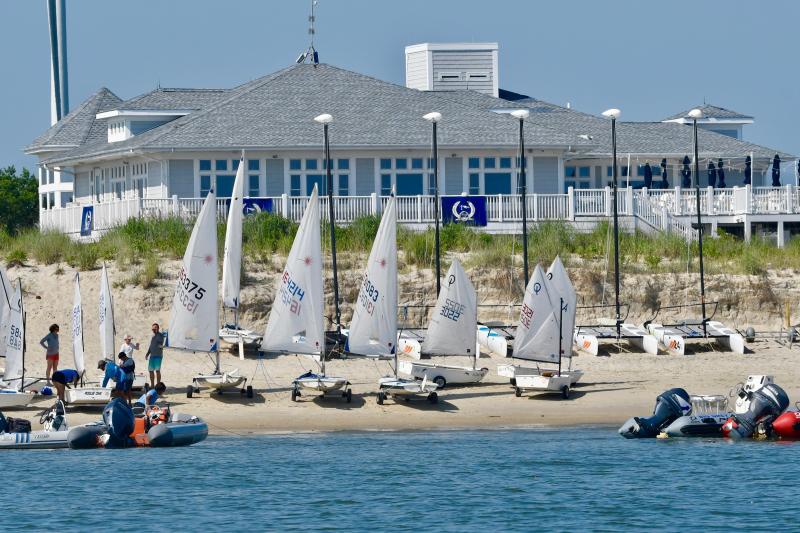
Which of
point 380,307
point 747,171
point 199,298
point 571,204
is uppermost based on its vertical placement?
point 747,171

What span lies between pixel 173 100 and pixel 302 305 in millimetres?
20368

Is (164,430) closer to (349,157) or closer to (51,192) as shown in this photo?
(349,157)

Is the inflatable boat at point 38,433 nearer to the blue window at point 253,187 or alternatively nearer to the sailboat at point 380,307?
the sailboat at point 380,307

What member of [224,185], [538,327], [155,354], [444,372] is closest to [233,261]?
[155,354]

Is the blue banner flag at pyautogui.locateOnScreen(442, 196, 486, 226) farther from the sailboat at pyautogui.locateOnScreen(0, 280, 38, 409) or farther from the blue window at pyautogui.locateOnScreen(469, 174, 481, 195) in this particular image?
the sailboat at pyautogui.locateOnScreen(0, 280, 38, 409)

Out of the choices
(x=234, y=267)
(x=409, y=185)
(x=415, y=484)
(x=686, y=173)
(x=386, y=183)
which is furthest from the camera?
(x=686, y=173)

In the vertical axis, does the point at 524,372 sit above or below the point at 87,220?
below

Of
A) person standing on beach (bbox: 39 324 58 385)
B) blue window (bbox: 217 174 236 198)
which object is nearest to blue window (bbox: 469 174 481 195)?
blue window (bbox: 217 174 236 198)

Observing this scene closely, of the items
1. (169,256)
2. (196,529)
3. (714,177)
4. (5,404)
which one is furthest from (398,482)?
(714,177)

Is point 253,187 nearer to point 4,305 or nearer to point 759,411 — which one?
point 4,305

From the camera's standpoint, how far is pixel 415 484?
31.3 metres

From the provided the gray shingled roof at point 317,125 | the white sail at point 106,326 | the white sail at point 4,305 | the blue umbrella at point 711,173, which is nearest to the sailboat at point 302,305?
the white sail at point 106,326

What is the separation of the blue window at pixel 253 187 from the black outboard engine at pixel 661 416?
59.5 ft

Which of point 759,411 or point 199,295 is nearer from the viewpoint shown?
point 759,411
